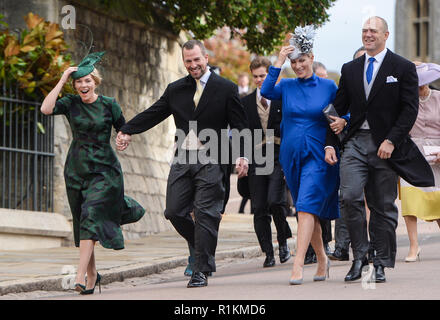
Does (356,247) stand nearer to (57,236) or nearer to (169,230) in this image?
(57,236)

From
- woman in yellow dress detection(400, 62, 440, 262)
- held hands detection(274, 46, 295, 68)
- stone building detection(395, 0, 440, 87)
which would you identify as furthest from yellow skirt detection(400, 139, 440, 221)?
stone building detection(395, 0, 440, 87)

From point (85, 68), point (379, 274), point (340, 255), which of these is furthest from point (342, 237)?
point (85, 68)

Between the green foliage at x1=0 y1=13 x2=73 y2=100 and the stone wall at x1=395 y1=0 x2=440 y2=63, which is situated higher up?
the stone wall at x1=395 y1=0 x2=440 y2=63

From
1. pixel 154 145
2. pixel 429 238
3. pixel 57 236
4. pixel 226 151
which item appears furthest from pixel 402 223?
pixel 226 151

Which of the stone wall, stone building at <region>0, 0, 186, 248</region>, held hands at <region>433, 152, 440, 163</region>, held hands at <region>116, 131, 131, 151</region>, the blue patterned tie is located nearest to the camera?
the blue patterned tie

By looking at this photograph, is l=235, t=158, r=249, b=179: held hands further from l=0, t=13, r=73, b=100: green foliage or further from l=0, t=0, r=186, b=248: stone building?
l=0, t=0, r=186, b=248: stone building

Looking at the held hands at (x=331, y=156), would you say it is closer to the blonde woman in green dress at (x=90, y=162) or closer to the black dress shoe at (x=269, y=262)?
the blonde woman in green dress at (x=90, y=162)

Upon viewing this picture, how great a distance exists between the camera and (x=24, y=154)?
12.7 metres

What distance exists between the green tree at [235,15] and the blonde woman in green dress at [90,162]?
5844 mm

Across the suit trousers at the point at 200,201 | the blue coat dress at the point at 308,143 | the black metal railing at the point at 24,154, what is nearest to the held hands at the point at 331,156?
the blue coat dress at the point at 308,143

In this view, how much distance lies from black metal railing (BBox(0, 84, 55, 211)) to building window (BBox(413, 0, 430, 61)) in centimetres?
4488

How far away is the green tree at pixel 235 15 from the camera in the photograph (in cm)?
1483

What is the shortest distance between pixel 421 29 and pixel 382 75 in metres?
49.0

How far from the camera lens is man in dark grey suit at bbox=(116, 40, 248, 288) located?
8.70 meters
